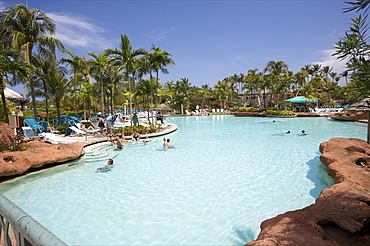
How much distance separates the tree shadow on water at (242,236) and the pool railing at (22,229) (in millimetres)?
3844

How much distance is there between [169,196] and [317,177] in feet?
16.8

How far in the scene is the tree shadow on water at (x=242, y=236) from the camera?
4.02 metres

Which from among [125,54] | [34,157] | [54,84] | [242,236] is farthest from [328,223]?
[54,84]

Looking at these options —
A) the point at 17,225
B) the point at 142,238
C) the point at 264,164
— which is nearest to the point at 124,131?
the point at 264,164

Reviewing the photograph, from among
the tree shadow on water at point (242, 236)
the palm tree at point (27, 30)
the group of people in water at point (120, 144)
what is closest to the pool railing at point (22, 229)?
the tree shadow on water at point (242, 236)

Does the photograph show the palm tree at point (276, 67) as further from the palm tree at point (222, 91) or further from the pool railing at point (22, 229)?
the pool railing at point (22, 229)

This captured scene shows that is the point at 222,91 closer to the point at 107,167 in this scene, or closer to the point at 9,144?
the point at 107,167

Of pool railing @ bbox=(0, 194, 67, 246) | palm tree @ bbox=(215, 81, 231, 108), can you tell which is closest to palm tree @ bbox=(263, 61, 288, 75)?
palm tree @ bbox=(215, 81, 231, 108)

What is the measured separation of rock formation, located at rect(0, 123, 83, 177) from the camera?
269 inches

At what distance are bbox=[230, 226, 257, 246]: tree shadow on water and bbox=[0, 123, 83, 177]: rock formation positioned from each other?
7.21 metres

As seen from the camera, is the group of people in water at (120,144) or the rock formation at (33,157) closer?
the rock formation at (33,157)

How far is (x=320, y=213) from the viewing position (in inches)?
131

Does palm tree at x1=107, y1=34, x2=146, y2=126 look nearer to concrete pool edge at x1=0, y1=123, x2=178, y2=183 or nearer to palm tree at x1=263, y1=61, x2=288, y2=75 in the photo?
concrete pool edge at x1=0, y1=123, x2=178, y2=183

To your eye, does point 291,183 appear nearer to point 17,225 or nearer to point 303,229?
point 303,229
